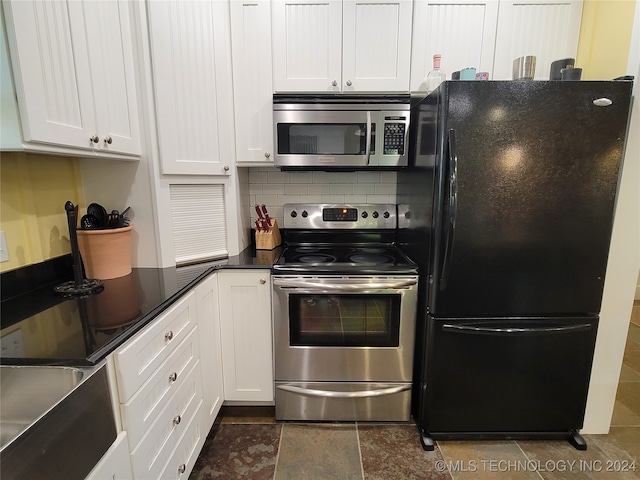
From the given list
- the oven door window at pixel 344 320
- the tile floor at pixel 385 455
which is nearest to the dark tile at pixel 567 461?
the tile floor at pixel 385 455

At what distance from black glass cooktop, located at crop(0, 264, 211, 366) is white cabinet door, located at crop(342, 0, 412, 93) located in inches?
58.1

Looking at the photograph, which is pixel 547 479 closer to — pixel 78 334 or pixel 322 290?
pixel 322 290

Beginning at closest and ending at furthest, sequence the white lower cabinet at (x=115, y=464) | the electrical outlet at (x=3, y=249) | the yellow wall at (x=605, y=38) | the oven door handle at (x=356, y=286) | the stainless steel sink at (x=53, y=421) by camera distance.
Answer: the stainless steel sink at (x=53, y=421)
the white lower cabinet at (x=115, y=464)
the electrical outlet at (x=3, y=249)
the yellow wall at (x=605, y=38)
the oven door handle at (x=356, y=286)

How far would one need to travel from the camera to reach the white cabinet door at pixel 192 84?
152 cm

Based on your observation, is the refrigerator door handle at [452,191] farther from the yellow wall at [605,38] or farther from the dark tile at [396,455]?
the dark tile at [396,455]

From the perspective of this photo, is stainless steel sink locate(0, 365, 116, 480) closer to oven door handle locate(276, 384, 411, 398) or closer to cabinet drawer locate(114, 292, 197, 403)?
cabinet drawer locate(114, 292, 197, 403)

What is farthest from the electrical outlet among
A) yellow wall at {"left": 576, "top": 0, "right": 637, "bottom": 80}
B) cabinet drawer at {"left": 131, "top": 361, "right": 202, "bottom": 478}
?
yellow wall at {"left": 576, "top": 0, "right": 637, "bottom": 80}

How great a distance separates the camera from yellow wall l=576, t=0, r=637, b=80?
5.01 ft

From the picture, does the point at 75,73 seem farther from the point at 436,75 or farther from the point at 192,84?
the point at 436,75

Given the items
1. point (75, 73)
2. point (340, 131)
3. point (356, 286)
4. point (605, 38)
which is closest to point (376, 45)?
point (340, 131)

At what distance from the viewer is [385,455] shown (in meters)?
1.66

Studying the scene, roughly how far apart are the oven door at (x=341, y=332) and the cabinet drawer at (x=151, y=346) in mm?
499

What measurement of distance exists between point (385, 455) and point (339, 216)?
4.66 ft

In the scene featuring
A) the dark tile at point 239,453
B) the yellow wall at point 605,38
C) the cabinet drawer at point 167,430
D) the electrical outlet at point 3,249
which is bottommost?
the dark tile at point 239,453
